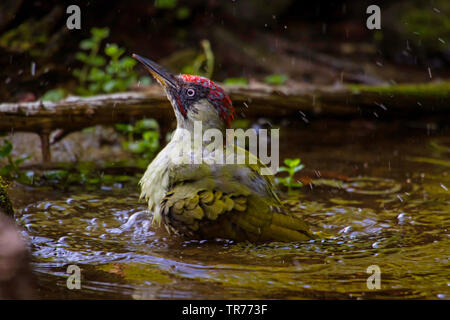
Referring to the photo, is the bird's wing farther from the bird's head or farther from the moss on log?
the moss on log

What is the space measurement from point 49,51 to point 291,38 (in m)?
4.46

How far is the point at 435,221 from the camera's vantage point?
4.06 m

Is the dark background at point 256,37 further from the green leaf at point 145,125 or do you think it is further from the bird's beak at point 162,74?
the bird's beak at point 162,74

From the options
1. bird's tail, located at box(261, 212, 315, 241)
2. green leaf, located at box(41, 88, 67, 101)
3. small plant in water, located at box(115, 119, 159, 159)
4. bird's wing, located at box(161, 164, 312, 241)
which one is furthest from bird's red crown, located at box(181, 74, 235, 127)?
green leaf, located at box(41, 88, 67, 101)

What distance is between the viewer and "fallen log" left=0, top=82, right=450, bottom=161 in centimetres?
493

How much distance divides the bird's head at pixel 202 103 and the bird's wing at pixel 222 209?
41cm

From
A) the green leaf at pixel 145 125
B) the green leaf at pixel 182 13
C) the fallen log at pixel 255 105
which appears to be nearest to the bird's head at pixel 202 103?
the fallen log at pixel 255 105

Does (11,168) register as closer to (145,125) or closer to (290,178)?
(145,125)

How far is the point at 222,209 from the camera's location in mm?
3516

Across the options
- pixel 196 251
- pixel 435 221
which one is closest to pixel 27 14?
pixel 196 251

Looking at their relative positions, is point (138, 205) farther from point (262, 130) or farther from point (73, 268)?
point (262, 130)

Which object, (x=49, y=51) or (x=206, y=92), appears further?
(x=49, y=51)

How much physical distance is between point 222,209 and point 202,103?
0.85 metres

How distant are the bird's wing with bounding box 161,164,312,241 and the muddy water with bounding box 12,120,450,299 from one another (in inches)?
3.6
